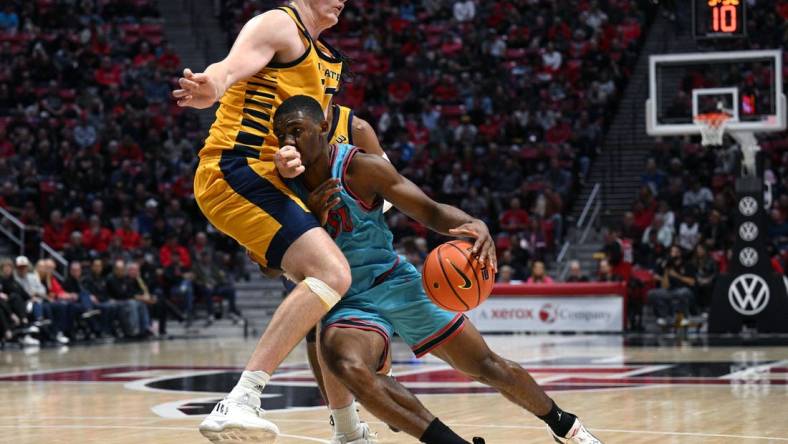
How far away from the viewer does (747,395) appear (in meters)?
8.70

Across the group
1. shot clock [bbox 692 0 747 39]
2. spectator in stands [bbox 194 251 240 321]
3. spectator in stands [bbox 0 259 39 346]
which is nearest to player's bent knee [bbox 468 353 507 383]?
shot clock [bbox 692 0 747 39]

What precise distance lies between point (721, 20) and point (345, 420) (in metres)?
11.2

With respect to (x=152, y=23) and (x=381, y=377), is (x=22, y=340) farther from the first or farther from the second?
(x=381, y=377)

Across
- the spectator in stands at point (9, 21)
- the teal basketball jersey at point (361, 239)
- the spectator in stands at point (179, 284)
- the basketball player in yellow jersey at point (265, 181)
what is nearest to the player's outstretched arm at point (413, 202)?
the teal basketball jersey at point (361, 239)

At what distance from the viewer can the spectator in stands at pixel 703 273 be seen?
17.9 meters

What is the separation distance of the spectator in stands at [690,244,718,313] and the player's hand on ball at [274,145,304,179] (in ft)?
45.3

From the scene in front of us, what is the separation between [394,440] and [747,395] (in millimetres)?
3317

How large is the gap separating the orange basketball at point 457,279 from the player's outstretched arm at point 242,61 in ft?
3.58

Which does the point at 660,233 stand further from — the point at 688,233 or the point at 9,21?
the point at 9,21

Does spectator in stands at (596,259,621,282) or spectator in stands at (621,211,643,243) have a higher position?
spectator in stands at (621,211,643,243)

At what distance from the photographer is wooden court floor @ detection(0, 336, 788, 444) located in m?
6.84

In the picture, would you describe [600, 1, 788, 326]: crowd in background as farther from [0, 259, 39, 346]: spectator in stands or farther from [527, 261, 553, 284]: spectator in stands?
[0, 259, 39, 346]: spectator in stands

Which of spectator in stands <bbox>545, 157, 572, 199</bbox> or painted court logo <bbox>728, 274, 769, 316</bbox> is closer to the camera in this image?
painted court logo <bbox>728, 274, 769, 316</bbox>

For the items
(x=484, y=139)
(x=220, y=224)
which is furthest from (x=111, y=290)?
(x=220, y=224)
